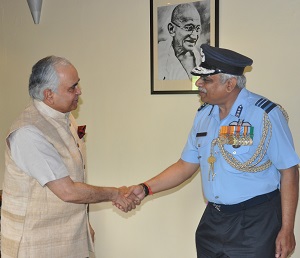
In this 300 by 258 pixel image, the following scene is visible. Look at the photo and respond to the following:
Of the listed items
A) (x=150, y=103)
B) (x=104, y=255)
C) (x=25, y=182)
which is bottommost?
(x=104, y=255)

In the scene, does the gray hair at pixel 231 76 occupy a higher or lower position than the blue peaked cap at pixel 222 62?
lower

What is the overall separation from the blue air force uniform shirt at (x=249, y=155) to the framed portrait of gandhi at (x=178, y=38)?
0.75m

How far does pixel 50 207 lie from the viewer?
185 centimetres

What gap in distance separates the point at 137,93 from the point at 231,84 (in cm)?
110

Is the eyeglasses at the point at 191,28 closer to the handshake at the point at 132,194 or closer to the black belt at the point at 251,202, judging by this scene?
the handshake at the point at 132,194

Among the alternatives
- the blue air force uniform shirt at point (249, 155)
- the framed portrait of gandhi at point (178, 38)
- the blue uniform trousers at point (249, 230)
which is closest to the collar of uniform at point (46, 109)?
the blue air force uniform shirt at point (249, 155)

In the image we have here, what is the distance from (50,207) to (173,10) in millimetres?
1516

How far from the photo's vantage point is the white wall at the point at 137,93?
2.36 meters

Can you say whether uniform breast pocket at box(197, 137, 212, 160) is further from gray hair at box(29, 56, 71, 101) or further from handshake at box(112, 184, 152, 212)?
gray hair at box(29, 56, 71, 101)

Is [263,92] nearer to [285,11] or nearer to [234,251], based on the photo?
[285,11]

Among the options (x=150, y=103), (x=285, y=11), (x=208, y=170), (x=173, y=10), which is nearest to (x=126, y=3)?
(x=173, y=10)

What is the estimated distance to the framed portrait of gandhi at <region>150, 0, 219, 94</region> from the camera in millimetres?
2529

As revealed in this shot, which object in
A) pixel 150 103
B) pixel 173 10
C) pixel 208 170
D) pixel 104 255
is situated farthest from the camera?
pixel 104 255

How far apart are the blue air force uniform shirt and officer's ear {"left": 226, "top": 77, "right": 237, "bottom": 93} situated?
0.18ft
